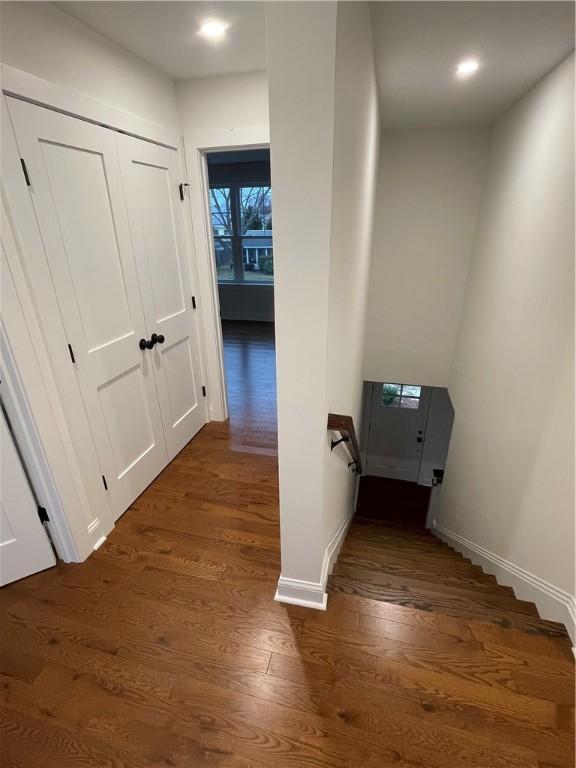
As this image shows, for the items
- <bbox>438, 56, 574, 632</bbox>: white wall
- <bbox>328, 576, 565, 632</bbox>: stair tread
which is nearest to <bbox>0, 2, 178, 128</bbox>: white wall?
<bbox>438, 56, 574, 632</bbox>: white wall

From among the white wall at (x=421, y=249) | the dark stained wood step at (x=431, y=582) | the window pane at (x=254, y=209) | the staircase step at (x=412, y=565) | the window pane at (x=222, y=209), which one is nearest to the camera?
the dark stained wood step at (x=431, y=582)

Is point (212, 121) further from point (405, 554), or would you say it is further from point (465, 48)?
point (405, 554)

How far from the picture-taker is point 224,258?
7.21 m

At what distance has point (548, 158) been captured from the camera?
5.81ft

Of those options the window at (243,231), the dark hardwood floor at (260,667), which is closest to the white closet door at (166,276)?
the dark hardwood floor at (260,667)

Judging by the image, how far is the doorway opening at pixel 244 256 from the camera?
18.1 ft

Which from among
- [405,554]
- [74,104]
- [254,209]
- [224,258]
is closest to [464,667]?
[405,554]

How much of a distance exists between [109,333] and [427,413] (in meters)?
4.10

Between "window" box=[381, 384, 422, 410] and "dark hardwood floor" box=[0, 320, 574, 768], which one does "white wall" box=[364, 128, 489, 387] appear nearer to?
"window" box=[381, 384, 422, 410]

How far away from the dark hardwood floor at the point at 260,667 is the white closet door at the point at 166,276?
3.46 ft

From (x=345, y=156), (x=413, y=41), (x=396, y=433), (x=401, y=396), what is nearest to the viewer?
(x=345, y=156)

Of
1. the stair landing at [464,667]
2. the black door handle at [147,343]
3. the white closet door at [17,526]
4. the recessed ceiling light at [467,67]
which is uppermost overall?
the recessed ceiling light at [467,67]

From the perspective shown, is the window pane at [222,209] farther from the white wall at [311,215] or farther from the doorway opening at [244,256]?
the white wall at [311,215]

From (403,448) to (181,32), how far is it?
4.81m
